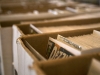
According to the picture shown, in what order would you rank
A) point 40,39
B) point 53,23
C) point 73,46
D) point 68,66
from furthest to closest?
1. point 53,23
2. point 40,39
3. point 73,46
4. point 68,66

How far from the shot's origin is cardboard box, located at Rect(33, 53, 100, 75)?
22.0 inches

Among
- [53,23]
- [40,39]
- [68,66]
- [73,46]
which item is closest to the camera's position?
[68,66]

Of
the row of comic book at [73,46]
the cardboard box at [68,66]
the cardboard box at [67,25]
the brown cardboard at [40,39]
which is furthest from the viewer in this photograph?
the cardboard box at [67,25]

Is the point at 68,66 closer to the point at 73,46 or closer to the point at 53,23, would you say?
the point at 73,46

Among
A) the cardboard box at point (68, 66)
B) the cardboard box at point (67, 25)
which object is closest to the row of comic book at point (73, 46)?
the cardboard box at point (68, 66)

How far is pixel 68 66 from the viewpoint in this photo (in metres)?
0.59

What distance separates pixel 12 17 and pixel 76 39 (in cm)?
81

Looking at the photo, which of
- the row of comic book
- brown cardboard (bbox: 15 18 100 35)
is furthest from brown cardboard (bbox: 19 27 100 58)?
brown cardboard (bbox: 15 18 100 35)

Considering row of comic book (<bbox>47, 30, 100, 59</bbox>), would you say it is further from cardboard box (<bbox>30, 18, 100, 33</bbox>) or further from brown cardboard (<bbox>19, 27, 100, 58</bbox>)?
cardboard box (<bbox>30, 18, 100, 33</bbox>)

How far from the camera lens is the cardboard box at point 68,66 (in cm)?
56

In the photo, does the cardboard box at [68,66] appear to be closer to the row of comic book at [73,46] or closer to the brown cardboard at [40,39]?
the row of comic book at [73,46]

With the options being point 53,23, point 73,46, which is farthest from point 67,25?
point 73,46

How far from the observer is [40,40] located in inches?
35.2

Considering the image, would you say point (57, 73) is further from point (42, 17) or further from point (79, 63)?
point (42, 17)
